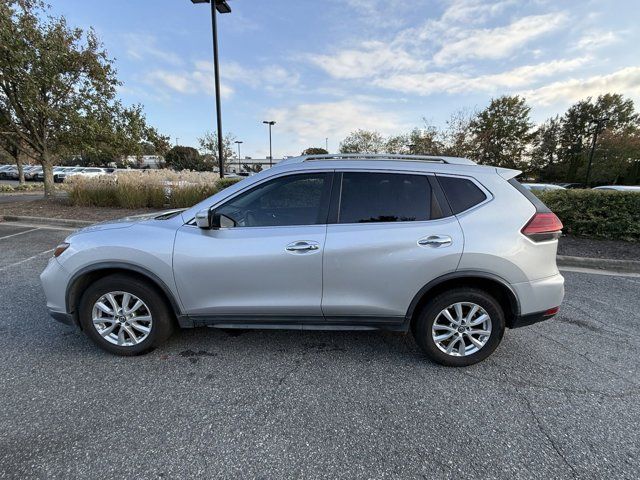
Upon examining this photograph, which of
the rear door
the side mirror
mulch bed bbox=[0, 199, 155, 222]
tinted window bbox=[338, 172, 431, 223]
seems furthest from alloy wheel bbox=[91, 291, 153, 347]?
mulch bed bbox=[0, 199, 155, 222]

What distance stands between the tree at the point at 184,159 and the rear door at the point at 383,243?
140 feet

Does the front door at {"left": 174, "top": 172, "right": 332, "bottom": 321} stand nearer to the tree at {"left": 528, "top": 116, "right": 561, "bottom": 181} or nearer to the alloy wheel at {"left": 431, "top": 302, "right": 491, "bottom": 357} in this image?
the alloy wheel at {"left": 431, "top": 302, "right": 491, "bottom": 357}

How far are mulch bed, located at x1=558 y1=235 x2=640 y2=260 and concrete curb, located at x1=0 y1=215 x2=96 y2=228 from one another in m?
11.6

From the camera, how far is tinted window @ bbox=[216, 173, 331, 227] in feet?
9.11

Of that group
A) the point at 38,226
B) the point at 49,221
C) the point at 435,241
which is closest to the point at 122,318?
the point at 435,241

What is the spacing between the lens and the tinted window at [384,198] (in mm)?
2699

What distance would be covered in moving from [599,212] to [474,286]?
6471mm


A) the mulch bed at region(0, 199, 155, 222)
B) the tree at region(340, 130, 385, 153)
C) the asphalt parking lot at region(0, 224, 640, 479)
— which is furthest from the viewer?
the tree at region(340, 130, 385, 153)

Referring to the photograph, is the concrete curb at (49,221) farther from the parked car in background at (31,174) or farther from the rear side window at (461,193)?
the parked car in background at (31,174)

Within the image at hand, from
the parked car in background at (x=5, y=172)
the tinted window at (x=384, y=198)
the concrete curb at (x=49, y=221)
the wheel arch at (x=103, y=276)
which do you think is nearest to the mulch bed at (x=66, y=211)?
the concrete curb at (x=49, y=221)

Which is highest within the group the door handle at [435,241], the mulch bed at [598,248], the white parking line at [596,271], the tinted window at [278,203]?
the tinted window at [278,203]

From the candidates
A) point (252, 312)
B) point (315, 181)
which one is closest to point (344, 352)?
point (252, 312)

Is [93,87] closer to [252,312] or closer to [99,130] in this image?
[99,130]

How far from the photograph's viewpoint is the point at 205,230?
2.74 m
